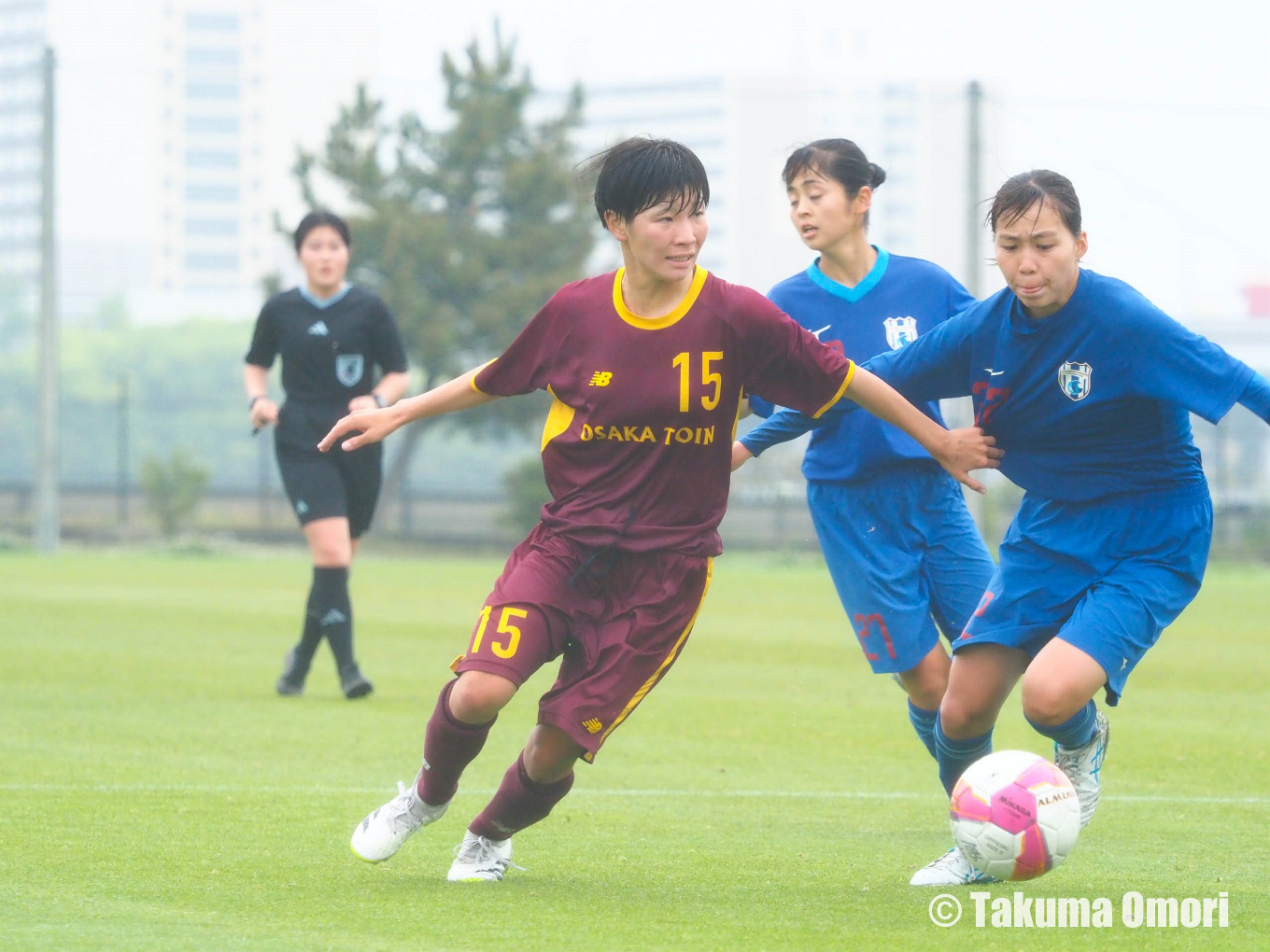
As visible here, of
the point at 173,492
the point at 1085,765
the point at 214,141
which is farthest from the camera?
the point at 214,141

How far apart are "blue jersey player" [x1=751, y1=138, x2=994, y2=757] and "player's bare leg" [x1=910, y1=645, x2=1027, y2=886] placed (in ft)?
1.89

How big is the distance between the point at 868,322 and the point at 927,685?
1186 mm

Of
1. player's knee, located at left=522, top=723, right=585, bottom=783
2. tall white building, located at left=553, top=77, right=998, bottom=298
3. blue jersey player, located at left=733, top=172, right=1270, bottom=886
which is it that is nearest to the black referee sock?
player's knee, located at left=522, top=723, right=585, bottom=783

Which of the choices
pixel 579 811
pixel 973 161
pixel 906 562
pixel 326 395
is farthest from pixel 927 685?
pixel 973 161

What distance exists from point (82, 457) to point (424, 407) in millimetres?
32891

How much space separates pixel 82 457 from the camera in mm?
35406

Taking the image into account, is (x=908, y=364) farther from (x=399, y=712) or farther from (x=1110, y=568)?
(x=399, y=712)

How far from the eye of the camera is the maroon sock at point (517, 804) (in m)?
4.47

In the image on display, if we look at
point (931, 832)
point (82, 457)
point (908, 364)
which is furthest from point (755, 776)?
point (82, 457)

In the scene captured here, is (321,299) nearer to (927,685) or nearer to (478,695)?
(927,685)

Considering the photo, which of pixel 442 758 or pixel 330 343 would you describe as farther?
pixel 330 343

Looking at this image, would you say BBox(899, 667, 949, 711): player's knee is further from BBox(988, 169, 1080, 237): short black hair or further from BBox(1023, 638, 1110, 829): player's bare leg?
BBox(988, 169, 1080, 237): short black hair

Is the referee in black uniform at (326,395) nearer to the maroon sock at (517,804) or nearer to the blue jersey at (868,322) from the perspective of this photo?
the blue jersey at (868,322)

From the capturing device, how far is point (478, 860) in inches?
177
